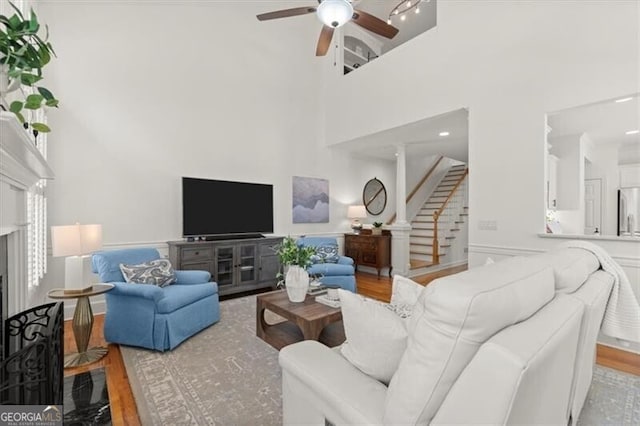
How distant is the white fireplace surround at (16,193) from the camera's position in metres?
1.30

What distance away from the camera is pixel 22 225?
1.99m

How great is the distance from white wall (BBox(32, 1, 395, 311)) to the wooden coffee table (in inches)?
84.3

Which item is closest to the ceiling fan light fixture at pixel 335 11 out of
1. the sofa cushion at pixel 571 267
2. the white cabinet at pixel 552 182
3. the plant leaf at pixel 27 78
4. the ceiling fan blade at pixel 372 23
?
the ceiling fan blade at pixel 372 23

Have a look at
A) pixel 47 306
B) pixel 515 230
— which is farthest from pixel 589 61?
pixel 47 306

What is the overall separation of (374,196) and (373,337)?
19.1 ft

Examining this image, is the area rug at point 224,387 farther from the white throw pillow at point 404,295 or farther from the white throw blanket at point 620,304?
the white throw pillow at point 404,295

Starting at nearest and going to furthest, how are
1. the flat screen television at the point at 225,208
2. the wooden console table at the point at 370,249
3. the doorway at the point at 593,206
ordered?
1. the flat screen television at the point at 225,208
2. the doorway at the point at 593,206
3. the wooden console table at the point at 370,249

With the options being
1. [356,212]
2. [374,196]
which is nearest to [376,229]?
[356,212]

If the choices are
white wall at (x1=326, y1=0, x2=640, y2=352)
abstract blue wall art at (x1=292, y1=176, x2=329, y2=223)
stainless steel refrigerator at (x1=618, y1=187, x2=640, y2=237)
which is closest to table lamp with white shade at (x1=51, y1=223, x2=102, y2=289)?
abstract blue wall art at (x1=292, y1=176, x2=329, y2=223)

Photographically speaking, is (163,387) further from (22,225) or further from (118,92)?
(118,92)

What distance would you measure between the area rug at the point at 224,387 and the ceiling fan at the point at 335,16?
294cm

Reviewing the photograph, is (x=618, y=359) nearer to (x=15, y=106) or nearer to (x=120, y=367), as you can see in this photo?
(x=120, y=367)

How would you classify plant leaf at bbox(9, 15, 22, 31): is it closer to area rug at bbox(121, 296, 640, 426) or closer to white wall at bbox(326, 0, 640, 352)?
area rug at bbox(121, 296, 640, 426)

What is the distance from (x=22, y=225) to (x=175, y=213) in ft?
7.36
